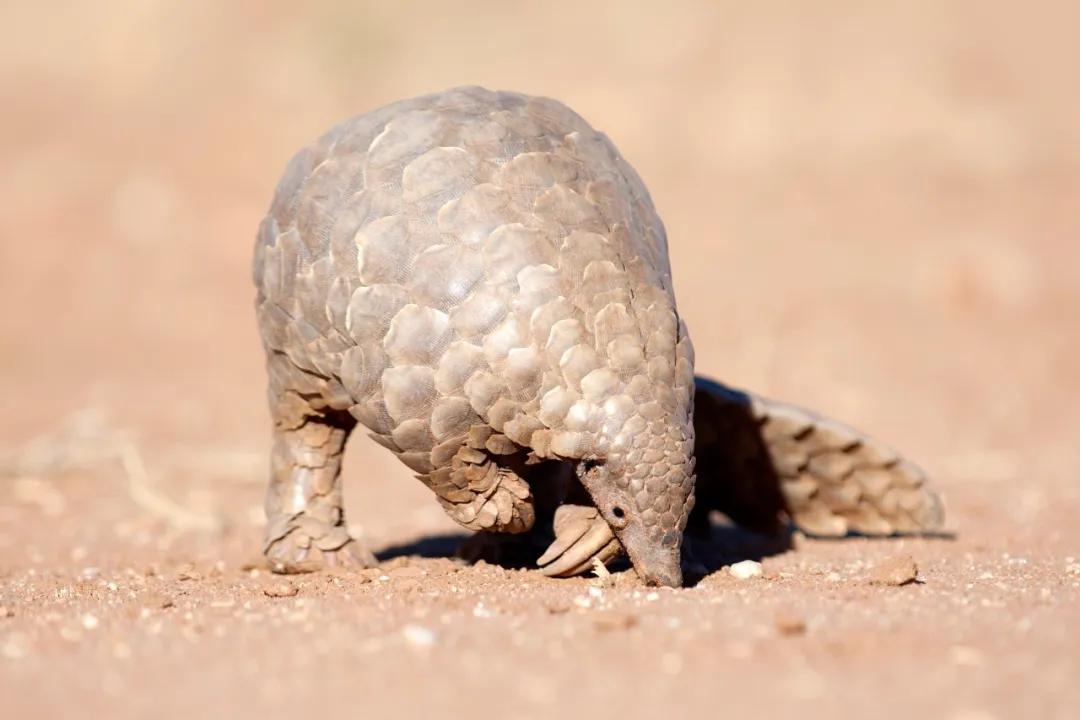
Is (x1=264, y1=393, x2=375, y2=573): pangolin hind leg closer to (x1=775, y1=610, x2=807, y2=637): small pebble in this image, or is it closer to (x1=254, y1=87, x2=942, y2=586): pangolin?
(x1=254, y1=87, x2=942, y2=586): pangolin

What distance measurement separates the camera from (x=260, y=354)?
15.3m

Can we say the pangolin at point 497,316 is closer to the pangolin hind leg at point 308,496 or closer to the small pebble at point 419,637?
the pangolin hind leg at point 308,496

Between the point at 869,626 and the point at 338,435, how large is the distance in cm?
287

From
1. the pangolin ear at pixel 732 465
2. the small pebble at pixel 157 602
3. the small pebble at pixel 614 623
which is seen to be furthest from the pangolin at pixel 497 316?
the pangolin ear at pixel 732 465

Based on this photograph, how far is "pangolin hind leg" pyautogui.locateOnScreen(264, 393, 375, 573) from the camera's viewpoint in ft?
18.8

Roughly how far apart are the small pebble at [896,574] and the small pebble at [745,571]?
49cm

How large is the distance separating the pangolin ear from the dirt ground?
34 centimetres

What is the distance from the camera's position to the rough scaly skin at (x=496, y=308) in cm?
449

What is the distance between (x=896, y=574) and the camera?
4.70 m

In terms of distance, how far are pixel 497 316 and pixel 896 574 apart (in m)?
1.73

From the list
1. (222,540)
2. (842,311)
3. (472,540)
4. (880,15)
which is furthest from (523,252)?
(880,15)

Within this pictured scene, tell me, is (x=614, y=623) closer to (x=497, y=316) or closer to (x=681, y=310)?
(x=497, y=316)

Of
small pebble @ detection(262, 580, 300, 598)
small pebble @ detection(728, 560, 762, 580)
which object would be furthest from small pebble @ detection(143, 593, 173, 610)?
Answer: small pebble @ detection(728, 560, 762, 580)

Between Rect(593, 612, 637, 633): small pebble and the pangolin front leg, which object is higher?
the pangolin front leg
